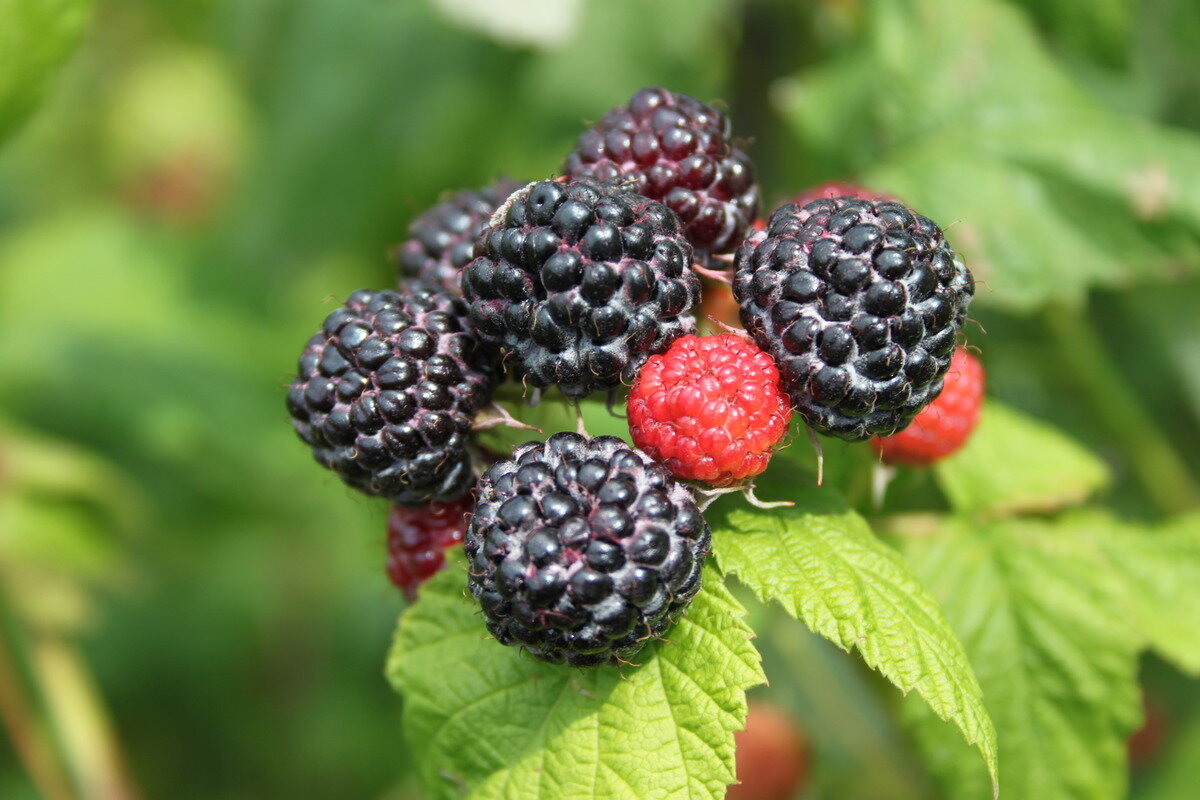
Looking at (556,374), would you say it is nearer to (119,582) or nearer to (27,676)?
(27,676)

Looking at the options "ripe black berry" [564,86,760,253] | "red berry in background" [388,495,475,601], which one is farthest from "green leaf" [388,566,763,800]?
"ripe black berry" [564,86,760,253]

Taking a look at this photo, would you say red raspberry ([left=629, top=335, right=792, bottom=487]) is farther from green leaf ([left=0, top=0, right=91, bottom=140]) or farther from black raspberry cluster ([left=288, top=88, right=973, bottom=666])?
green leaf ([left=0, top=0, right=91, bottom=140])

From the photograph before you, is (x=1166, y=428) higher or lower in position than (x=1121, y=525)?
lower

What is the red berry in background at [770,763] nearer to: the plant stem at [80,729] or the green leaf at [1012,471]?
the green leaf at [1012,471]

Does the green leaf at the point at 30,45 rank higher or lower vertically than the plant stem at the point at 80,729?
higher

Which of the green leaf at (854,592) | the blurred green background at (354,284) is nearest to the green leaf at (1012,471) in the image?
the blurred green background at (354,284)

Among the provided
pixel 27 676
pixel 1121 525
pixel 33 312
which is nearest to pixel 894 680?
pixel 1121 525

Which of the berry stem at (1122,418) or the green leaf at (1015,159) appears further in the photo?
the berry stem at (1122,418)
